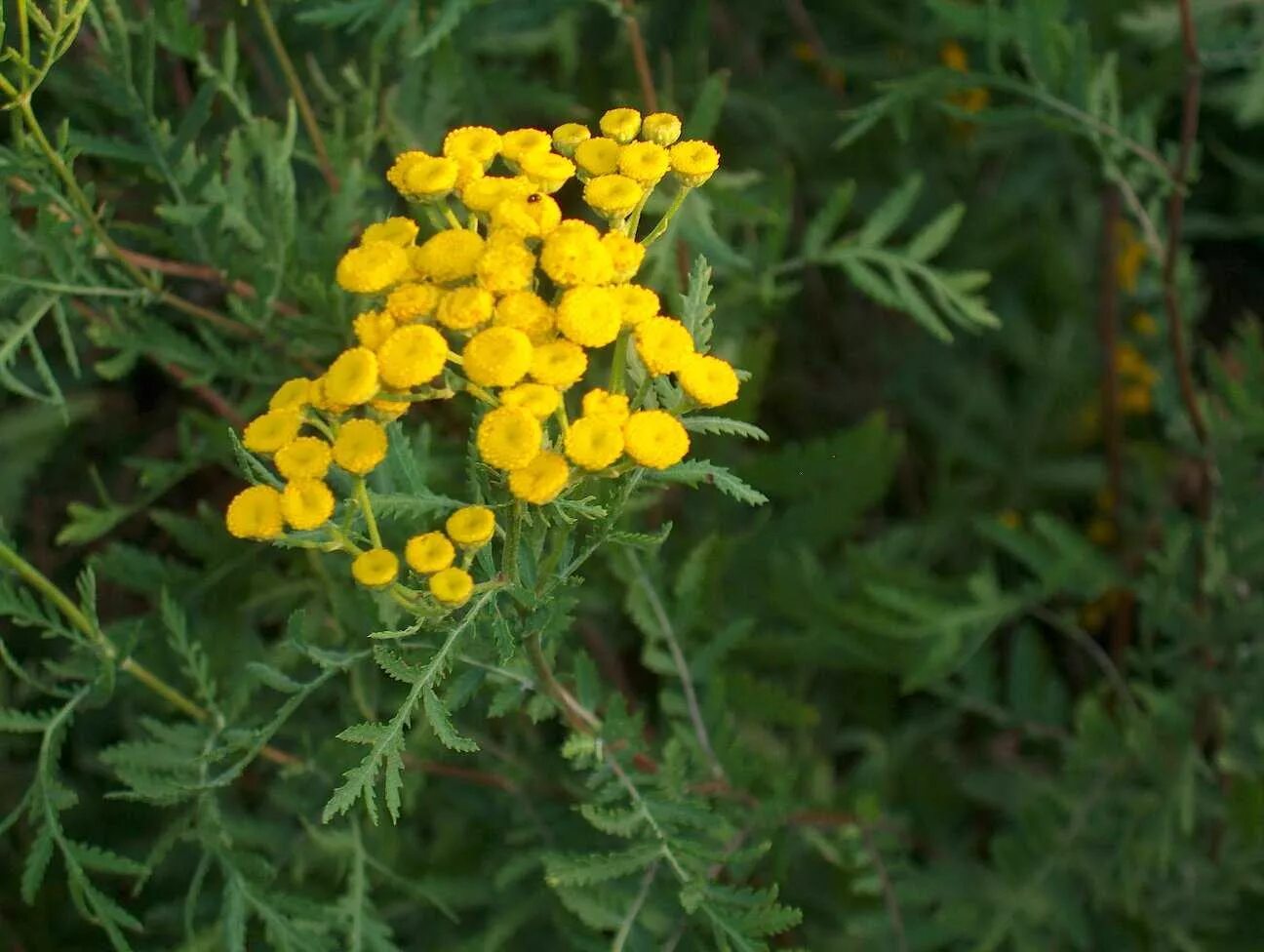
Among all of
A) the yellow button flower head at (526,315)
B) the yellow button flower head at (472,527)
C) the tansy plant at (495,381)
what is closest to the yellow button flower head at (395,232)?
the tansy plant at (495,381)

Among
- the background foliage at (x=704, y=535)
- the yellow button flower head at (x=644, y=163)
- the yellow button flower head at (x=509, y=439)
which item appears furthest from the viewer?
the background foliage at (x=704, y=535)

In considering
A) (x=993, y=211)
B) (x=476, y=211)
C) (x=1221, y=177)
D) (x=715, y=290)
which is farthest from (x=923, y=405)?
(x=476, y=211)

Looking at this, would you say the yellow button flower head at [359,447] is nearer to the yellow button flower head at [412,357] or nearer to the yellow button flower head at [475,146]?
the yellow button flower head at [412,357]

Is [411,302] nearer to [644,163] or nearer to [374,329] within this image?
[374,329]

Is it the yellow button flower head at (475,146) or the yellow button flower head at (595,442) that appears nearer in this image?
the yellow button flower head at (595,442)

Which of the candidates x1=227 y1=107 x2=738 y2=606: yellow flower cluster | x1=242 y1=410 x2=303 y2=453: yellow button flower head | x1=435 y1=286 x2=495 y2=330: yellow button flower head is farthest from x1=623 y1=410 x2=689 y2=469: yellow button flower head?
x1=242 y1=410 x2=303 y2=453: yellow button flower head

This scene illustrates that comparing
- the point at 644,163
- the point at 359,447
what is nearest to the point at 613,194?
the point at 644,163

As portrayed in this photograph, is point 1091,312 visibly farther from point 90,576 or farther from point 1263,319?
point 90,576
